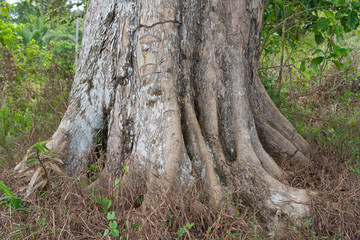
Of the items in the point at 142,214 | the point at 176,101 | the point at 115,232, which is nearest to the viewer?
the point at 115,232

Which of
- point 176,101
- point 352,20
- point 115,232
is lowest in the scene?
point 115,232

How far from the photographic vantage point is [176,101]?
2.62 m

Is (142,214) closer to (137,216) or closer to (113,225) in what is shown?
(137,216)

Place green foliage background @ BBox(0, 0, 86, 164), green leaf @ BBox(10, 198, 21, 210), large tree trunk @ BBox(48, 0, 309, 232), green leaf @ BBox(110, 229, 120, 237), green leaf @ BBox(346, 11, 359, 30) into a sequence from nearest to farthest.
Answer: green leaf @ BBox(110, 229, 120, 237) → green leaf @ BBox(10, 198, 21, 210) → large tree trunk @ BBox(48, 0, 309, 232) → green foliage background @ BBox(0, 0, 86, 164) → green leaf @ BBox(346, 11, 359, 30)

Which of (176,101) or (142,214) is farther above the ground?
(176,101)

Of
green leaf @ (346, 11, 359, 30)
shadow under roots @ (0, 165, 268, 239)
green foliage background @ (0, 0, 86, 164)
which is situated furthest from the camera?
green leaf @ (346, 11, 359, 30)

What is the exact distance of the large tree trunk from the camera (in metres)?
2.52

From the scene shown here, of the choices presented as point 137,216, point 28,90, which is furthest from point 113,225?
point 28,90

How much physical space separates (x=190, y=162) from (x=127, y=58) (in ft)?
3.55

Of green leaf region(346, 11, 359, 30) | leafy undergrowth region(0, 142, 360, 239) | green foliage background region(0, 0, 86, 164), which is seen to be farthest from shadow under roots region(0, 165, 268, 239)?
green leaf region(346, 11, 359, 30)

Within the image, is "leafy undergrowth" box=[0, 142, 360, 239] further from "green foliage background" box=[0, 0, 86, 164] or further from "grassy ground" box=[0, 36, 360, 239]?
"green foliage background" box=[0, 0, 86, 164]

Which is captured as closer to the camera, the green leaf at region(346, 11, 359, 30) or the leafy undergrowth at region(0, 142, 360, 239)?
the leafy undergrowth at region(0, 142, 360, 239)

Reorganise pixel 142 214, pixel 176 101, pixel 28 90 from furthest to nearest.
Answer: pixel 28 90 < pixel 176 101 < pixel 142 214

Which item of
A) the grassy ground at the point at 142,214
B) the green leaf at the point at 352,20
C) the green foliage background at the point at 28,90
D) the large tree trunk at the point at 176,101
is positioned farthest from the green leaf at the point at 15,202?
the green leaf at the point at 352,20
